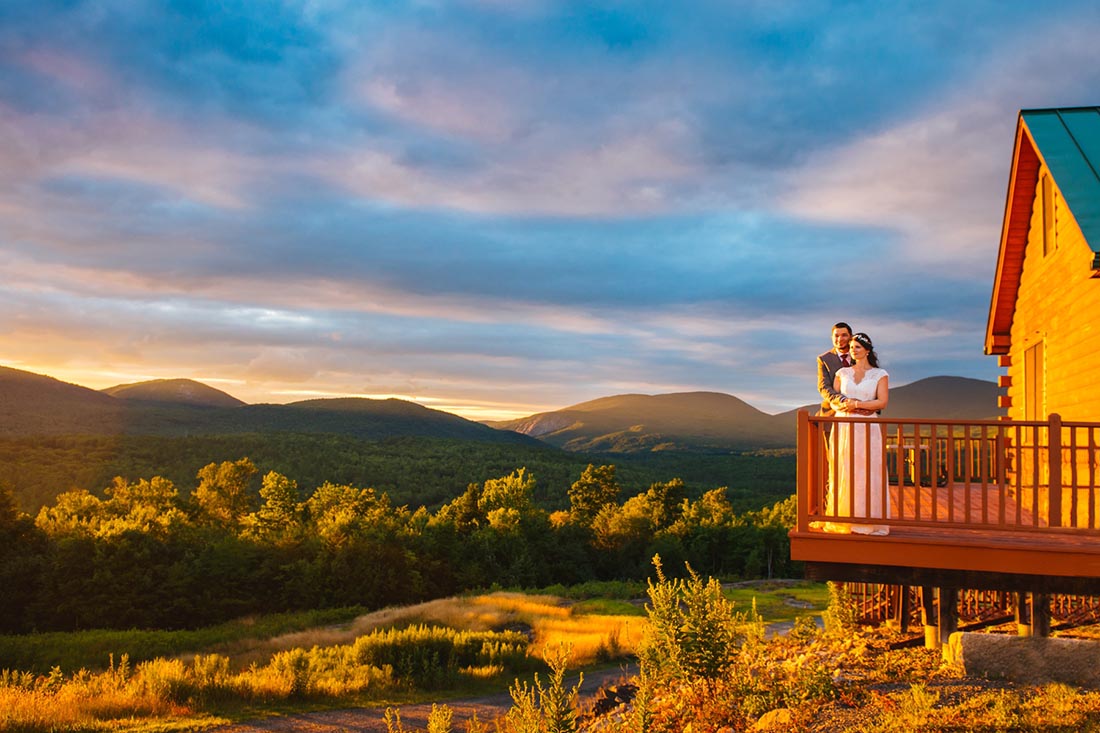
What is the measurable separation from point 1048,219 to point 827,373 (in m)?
6.65

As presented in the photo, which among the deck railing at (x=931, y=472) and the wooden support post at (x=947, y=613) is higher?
the deck railing at (x=931, y=472)

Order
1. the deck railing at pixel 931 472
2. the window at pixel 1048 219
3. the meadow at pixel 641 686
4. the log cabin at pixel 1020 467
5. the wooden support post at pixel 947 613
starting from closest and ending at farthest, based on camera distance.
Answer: the deck railing at pixel 931 472 < the log cabin at pixel 1020 467 < the meadow at pixel 641 686 < the wooden support post at pixel 947 613 < the window at pixel 1048 219

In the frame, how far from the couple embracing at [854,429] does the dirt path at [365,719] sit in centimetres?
691

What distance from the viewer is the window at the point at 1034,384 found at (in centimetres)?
1280

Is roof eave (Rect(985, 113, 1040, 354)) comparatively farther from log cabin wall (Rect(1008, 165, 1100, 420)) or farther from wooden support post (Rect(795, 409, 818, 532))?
wooden support post (Rect(795, 409, 818, 532))

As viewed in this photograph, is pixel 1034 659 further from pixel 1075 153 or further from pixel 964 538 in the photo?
pixel 1075 153

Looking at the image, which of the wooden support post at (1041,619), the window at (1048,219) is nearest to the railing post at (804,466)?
the wooden support post at (1041,619)

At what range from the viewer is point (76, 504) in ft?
150

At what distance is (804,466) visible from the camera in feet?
24.6

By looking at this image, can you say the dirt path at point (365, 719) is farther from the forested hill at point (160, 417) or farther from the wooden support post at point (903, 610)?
the forested hill at point (160, 417)

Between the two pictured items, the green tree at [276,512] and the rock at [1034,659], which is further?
the green tree at [276,512]

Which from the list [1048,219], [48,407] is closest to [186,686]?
[1048,219]

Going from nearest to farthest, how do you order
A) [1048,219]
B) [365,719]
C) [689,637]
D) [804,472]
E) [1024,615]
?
[804,472], [689,637], [1024,615], [1048,219], [365,719]

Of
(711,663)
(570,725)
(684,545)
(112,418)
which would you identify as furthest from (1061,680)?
(112,418)
